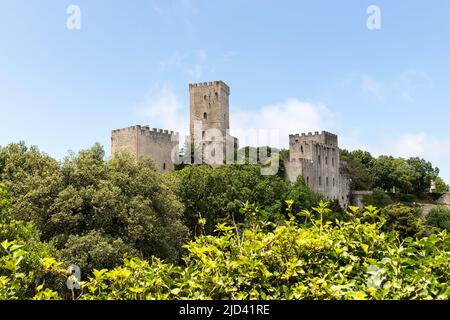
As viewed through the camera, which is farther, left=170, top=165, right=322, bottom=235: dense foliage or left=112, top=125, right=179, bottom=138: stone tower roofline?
left=112, top=125, right=179, bottom=138: stone tower roofline

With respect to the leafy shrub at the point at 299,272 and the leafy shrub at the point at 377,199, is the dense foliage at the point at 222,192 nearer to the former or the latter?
the leafy shrub at the point at 377,199

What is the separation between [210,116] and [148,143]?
18.9 m

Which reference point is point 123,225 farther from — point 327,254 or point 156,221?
point 327,254

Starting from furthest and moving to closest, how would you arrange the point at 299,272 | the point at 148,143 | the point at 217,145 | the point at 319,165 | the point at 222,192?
the point at 217,145 → the point at 319,165 → the point at 148,143 → the point at 222,192 → the point at 299,272

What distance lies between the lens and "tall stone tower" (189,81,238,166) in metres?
69.2

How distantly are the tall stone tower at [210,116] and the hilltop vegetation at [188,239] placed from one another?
17.1 m

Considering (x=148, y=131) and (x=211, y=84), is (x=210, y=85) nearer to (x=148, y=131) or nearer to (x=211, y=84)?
(x=211, y=84)

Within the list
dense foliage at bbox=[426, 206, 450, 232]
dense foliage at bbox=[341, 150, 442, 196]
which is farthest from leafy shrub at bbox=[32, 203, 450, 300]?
dense foliage at bbox=[341, 150, 442, 196]

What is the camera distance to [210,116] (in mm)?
72750

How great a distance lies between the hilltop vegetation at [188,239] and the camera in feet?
19.1

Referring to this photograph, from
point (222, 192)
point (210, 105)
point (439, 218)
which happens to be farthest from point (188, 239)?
point (210, 105)

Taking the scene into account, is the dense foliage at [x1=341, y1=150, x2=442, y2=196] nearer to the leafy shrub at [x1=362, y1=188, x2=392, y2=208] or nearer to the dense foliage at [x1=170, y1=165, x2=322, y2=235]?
the leafy shrub at [x1=362, y1=188, x2=392, y2=208]

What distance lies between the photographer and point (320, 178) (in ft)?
210
